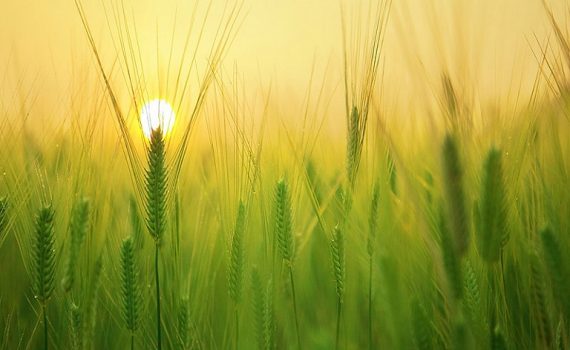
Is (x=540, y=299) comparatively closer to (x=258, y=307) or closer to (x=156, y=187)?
(x=258, y=307)

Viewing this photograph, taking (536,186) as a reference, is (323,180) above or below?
above

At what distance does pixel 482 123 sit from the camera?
101 centimetres

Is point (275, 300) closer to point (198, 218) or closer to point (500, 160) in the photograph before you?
point (198, 218)

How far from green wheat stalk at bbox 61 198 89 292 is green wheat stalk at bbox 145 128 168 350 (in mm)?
83

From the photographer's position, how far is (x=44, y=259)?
2.74 ft

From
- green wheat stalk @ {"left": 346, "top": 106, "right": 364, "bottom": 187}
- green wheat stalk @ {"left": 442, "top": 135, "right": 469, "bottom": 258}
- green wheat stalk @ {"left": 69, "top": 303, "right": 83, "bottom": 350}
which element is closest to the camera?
green wheat stalk @ {"left": 442, "top": 135, "right": 469, "bottom": 258}

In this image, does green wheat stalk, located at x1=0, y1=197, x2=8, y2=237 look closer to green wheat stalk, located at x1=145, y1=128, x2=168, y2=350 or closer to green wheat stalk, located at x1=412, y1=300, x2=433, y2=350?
green wheat stalk, located at x1=145, y1=128, x2=168, y2=350

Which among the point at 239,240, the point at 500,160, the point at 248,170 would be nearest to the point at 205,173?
the point at 248,170

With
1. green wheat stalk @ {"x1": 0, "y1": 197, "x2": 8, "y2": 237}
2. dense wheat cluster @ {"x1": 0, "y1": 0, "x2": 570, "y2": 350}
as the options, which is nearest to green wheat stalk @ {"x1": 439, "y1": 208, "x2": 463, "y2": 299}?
dense wheat cluster @ {"x1": 0, "y1": 0, "x2": 570, "y2": 350}

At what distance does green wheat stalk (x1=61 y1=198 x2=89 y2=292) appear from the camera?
0.85m

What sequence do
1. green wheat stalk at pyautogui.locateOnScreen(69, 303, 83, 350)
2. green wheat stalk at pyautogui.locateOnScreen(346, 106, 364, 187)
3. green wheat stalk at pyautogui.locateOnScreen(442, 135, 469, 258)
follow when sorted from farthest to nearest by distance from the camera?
green wheat stalk at pyautogui.locateOnScreen(346, 106, 364, 187), green wheat stalk at pyautogui.locateOnScreen(69, 303, 83, 350), green wheat stalk at pyautogui.locateOnScreen(442, 135, 469, 258)

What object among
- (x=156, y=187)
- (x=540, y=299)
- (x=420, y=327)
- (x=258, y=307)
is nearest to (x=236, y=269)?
(x=258, y=307)

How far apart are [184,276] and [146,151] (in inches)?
8.2

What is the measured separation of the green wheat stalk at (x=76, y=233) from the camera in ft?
2.78
